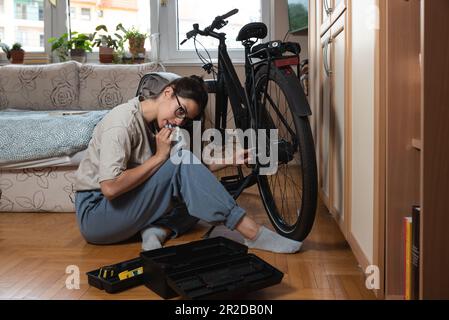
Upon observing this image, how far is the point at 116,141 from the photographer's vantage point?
1.73 m

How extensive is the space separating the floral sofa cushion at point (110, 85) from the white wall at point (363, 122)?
2005 millimetres

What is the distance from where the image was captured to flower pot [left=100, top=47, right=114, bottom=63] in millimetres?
3871

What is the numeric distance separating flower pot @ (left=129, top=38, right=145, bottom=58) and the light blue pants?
7.23 ft

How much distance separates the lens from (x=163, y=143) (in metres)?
1.78

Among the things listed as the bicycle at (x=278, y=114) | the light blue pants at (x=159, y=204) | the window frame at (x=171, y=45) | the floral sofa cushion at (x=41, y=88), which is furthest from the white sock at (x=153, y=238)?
the window frame at (x=171, y=45)

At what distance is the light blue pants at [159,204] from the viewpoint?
1729 millimetres

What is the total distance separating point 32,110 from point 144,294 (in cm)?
228

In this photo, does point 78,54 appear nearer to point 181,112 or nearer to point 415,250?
point 181,112

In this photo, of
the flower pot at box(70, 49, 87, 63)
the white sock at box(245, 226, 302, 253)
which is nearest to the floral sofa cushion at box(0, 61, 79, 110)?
the flower pot at box(70, 49, 87, 63)

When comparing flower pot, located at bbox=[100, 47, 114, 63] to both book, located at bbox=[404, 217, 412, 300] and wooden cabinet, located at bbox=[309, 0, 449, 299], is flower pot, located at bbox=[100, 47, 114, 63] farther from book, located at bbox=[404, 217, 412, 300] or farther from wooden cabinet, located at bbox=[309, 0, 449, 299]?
book, located at bbox=[404, 217, 412, 300]

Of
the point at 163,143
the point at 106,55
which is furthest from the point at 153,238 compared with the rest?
the point at 106,55

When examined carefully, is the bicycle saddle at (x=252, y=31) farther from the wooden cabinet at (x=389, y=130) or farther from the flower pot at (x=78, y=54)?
the flower pot at (x=78, y=54)

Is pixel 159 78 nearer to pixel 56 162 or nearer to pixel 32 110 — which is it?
pixel 56 162
